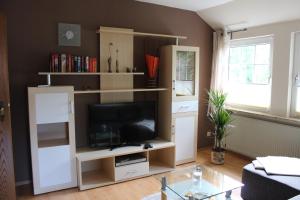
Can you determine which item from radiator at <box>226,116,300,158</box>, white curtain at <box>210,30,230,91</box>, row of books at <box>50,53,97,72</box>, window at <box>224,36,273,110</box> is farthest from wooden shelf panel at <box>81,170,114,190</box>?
window at <box>224,36,273,110</box>

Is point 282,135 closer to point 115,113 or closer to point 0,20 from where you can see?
point 115,113

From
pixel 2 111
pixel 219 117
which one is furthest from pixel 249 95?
pixel 2 111

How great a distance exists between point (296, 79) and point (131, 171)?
2379mm

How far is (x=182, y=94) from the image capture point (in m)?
3.50

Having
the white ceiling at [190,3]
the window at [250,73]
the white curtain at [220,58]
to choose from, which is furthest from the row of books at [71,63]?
the window at [250,73]

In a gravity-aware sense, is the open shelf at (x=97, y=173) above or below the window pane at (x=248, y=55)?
below

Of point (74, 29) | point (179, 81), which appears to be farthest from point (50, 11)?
point (179, 81)

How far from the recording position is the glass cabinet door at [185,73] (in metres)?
3.43

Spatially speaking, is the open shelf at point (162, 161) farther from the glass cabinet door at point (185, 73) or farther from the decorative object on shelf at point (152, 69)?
the decorative object on shelf at point (152, 69)

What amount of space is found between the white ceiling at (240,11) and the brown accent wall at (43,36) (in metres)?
0.43

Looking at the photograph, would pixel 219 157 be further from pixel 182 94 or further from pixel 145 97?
pixel 145 97

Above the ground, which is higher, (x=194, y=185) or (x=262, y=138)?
(x=262, y=138)

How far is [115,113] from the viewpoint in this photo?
122 inches

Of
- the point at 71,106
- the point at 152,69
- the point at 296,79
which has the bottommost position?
the point at 71,106
